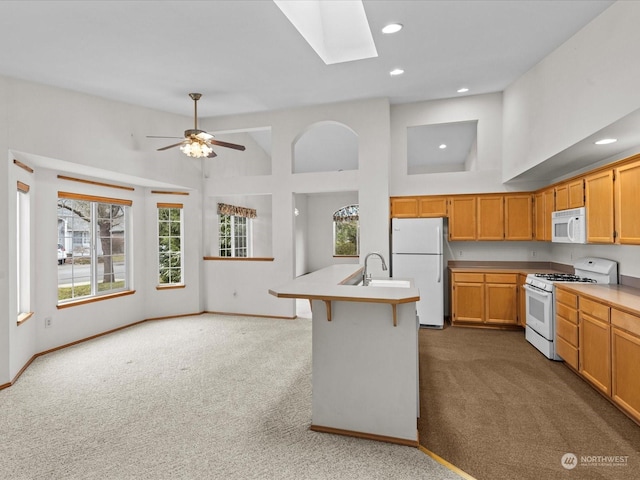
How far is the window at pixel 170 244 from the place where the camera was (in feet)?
18.4

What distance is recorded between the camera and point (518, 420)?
2498mm

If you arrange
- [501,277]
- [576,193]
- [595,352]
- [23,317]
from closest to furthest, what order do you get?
[595,352], [23,317], [576,193], [501,277]

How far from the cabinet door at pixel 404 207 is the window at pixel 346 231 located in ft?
16.7

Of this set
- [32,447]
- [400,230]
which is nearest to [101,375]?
[32,447]

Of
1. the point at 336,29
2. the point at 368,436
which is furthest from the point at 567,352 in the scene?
the point at 336,29

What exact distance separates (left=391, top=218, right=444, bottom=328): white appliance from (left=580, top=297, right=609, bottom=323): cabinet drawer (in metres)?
1.92

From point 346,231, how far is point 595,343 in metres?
7.92

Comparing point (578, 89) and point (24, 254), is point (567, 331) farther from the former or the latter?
point (24, 254)

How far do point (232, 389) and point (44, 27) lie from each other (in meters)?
3.51

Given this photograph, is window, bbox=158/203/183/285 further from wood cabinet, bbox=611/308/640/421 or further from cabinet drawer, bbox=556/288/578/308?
wood cabinet, bbox=611/308/640/421

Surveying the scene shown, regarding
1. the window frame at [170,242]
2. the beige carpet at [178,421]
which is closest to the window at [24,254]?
the beige carpet at [178,421]

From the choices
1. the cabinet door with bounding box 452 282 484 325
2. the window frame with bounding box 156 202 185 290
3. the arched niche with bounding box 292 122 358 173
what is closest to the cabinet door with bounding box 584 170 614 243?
the cabinet door with bounding box 452 282 484 325

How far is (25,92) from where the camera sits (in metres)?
3.49

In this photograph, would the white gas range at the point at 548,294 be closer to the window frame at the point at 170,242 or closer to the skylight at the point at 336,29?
the skylight at the point at 336,29
